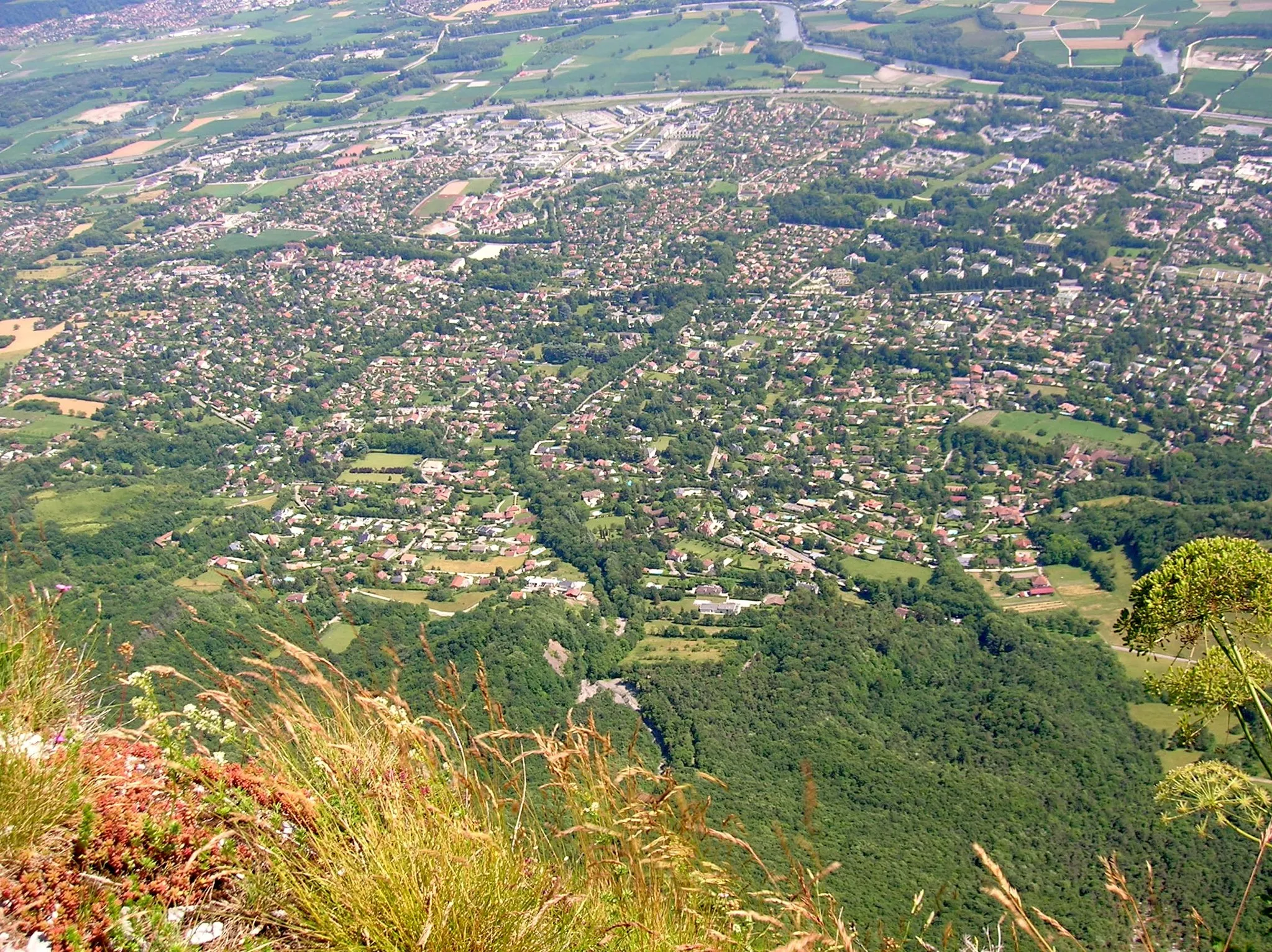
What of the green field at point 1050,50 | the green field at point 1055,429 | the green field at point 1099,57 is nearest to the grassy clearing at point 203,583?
the green field at point 1055,429

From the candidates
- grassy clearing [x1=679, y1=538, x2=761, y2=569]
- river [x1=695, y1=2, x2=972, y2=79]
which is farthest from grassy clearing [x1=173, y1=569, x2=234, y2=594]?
river [x1=695, y1=2, x2=972, y2=79]

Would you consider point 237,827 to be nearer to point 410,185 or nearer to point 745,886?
point 745,886

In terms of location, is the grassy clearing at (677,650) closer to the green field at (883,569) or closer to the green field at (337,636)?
the green field at (883,569)

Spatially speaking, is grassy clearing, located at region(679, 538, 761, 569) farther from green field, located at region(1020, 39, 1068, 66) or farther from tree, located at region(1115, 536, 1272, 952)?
green field, located at region(1020, 39, 1068, 66)

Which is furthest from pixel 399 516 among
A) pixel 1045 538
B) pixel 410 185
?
pixel 410 185

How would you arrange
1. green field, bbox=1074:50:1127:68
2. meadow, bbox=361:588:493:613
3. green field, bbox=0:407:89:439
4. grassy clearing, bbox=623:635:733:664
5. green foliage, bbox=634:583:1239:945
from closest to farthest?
1. green foliage, bbox=634:583:1239:945
2. grassy clearing, bbox=623:635:733:664
3. meadow, bbox=361:588:493:613
4. green field, bbox=0:407:89:439
5. green field, bbox=1074:50:1127:68
